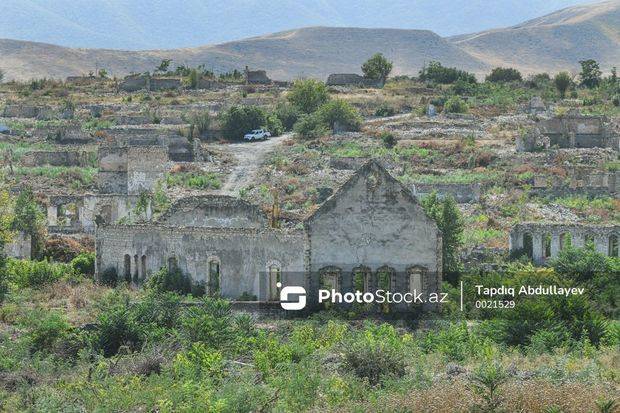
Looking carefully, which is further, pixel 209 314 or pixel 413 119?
pixel 413 119

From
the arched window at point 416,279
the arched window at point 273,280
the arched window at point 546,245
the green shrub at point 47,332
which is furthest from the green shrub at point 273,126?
the green shrub at point 47,332

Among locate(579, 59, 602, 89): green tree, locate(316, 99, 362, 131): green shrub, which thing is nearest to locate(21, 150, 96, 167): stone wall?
locate(316, 99, 362, 131): green shrub

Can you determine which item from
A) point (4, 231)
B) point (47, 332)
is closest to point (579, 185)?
point (4, 231)

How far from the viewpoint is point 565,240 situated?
4041cm

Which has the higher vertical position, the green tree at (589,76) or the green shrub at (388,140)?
the green tree at (589,76)

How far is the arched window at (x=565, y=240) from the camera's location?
1583 inches

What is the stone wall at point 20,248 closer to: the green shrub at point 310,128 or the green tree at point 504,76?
the green shrub at point 310,128

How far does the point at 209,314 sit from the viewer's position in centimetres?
2816

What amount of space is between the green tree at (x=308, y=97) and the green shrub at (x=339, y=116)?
7665mm

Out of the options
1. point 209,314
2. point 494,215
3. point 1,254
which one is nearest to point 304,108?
point 494,215

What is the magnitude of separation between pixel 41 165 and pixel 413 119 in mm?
25524

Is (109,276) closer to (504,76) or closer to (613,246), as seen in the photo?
(613,246)

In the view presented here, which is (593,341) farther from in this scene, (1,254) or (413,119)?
(413,119)

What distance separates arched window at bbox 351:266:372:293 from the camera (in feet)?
107
